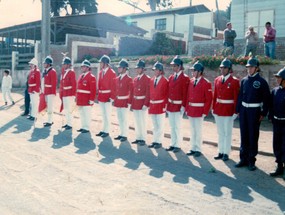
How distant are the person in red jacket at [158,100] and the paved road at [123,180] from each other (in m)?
0.47

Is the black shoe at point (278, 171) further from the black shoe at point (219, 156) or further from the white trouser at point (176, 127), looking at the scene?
the white trouser at point (176, 127)

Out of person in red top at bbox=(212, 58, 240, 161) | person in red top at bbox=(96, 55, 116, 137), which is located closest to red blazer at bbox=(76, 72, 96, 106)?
person in red top at bbox=(96, 55, 116, 137)

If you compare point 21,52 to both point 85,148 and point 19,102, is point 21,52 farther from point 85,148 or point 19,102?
point 85,148

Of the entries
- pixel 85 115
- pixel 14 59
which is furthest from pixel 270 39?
pixel 14 59

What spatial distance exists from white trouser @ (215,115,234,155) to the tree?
37003 millimetres

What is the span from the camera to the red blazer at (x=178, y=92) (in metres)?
8.34

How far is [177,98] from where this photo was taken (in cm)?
841

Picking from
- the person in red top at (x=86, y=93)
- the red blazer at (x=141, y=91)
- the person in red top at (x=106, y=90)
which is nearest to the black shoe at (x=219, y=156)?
the red blazer at (x=141, y=91)

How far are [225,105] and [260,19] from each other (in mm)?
13399

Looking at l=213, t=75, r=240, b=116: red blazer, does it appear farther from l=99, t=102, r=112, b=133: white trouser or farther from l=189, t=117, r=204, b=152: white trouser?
l=99, t=102, r=112, b=133: white trouser

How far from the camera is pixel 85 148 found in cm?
835

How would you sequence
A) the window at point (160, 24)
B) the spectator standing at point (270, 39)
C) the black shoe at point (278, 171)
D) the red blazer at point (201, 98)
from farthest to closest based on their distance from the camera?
the window at point (160, 24) → the spectator standing at point (270, 39) → the red blazer at point (201, 98) → the black shoe at point (278, 171)

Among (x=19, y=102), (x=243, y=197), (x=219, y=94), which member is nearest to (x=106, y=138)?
(x=219, y=94)

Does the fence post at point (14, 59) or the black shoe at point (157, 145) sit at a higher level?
the fence post at point (14, 59)
